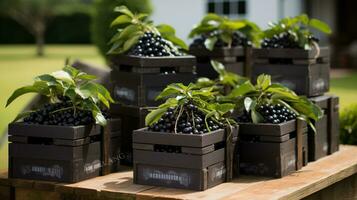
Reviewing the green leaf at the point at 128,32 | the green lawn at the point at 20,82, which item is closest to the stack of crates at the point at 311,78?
the green leaf at the point at 128,32

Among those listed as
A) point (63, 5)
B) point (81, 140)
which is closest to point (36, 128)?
point (81, 140)

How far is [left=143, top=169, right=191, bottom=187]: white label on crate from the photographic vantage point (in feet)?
11.4

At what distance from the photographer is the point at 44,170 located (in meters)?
3.68

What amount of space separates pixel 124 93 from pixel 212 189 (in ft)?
2.98

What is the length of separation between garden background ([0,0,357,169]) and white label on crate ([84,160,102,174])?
2.94 metres

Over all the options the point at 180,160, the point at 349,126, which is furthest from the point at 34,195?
the point at 349,126

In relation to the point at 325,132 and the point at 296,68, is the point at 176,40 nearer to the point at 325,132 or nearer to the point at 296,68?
the point at 296,68

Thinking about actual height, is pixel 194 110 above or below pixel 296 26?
below

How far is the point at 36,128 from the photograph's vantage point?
Answer: 144 inches

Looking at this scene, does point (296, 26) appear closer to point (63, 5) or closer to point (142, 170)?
point (142, 170)

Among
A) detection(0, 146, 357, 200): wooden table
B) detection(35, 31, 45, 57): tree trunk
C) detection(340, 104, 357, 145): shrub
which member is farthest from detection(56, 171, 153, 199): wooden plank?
detection(35, 31, 45, 57): tree trunk

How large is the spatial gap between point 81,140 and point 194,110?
0.53 m

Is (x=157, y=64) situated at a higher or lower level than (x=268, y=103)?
higher

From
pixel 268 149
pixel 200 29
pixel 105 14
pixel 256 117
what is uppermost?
pixel 105 14
